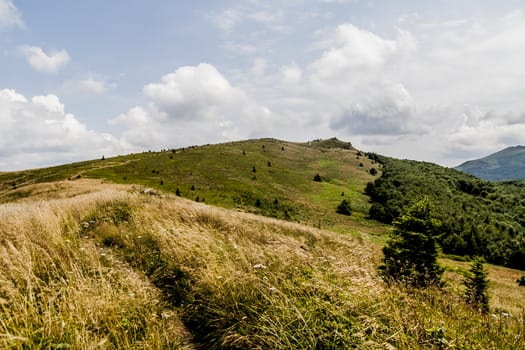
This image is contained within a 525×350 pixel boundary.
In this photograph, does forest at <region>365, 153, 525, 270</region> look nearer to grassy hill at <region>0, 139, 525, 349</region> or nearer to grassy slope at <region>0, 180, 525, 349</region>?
grassy hill at <region>0, 139, 525, 349</region>

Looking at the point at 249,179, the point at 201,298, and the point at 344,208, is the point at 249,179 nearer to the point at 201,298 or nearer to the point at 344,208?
the point at 344,208

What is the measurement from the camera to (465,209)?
8294 cm

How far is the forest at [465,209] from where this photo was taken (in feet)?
199

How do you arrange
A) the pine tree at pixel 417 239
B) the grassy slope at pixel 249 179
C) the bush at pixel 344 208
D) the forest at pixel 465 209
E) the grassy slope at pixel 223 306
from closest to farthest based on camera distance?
the grassy slope at pixel 223 306 < the pine tree at pixel 417 239 < the grassy slope at pixel 249 179 < the forest at pixel 465 209 < the bush at pixel 344 208

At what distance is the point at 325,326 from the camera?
139 inches

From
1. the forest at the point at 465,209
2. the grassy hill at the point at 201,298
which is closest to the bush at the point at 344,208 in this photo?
the forest at the point at 465,209

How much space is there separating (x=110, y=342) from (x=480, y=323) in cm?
464

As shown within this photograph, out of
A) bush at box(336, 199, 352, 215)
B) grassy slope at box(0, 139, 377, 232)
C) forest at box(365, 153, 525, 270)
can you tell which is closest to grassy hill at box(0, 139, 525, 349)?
forest at box(365, 153, 525, 270)

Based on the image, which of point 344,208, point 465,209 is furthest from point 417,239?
point 465,209

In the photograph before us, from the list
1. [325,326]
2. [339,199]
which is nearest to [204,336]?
[325,326]

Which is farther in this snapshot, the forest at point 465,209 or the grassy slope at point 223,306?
the forest at point 465,209

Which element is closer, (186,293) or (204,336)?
(204,336)

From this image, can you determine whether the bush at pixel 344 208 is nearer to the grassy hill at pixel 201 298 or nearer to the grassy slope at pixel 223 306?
the grassy hill at pixel 201 298

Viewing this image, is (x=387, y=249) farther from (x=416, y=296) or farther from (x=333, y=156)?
(x=333, y=156)
